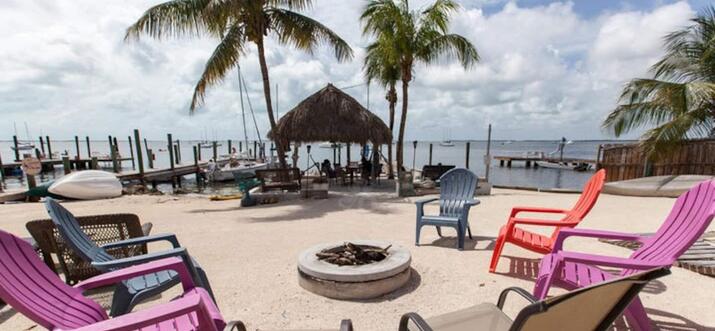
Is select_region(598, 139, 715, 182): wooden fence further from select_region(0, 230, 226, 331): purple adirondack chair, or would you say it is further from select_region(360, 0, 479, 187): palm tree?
select_region(0, 230, 226, 331): purple adirondack chair

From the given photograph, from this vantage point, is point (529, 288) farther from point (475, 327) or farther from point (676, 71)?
point (676, 71)

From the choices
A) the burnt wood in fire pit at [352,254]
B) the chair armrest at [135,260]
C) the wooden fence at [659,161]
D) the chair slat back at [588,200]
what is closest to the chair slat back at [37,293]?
the chair armrest at [135,260]

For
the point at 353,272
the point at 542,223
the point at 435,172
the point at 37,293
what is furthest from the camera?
the point at 435,172

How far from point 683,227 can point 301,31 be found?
1035 centimetres

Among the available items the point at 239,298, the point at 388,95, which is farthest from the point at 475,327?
the point at 388,95

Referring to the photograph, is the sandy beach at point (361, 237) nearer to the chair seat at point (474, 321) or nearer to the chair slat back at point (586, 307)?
the chair seat at point (474, 321)

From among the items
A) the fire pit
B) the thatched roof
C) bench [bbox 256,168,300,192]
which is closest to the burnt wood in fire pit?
the fire pit

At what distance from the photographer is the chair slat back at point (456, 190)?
5.01 meters

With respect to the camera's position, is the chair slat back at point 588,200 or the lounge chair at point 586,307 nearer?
the lounge chair at point 586,307

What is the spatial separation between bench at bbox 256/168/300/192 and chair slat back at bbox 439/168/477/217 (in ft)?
18.0

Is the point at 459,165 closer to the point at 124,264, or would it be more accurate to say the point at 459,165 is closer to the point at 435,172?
the point at 435,172

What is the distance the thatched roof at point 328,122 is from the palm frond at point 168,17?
13.0ft

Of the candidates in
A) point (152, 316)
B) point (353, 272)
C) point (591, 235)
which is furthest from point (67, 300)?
point (591, 235)

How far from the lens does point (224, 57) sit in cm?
998
